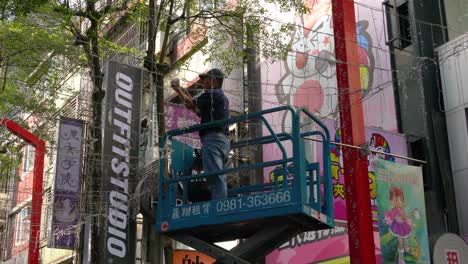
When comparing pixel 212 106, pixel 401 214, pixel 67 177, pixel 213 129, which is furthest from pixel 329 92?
pixel 213 129

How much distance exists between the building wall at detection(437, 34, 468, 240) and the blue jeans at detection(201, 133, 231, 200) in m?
7.74

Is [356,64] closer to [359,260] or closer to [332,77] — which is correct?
[359,260]

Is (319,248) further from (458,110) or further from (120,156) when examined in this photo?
(120,156)

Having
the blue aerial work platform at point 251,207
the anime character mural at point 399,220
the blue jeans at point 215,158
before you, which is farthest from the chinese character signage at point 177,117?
the blue jeans at point 215,158

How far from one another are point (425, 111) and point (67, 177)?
774cm

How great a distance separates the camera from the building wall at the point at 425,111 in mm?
14859

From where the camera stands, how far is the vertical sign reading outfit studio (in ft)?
35.1

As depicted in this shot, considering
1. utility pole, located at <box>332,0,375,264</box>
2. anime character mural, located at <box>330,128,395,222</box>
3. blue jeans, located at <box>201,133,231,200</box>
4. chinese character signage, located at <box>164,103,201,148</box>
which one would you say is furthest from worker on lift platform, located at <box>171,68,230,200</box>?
chinese character signage, located at <box>164,103,201,148</box>

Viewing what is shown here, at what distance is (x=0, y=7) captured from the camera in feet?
39.3

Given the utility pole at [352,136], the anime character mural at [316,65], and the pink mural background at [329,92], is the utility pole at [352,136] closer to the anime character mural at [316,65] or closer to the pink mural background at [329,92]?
the pink mural background at [329,92]

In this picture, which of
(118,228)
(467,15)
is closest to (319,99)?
(467,15)

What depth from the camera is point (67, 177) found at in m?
12.2

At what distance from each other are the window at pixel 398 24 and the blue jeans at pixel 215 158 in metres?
7.86

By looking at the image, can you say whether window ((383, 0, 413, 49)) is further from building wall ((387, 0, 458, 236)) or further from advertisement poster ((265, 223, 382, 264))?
advertisement poster ((265, 223, 382, 264))
